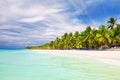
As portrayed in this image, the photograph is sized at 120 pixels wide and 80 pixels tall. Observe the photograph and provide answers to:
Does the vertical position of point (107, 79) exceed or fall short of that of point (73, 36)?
it falls short

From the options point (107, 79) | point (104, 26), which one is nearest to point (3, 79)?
point (107, 79)

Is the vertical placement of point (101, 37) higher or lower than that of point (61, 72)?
higher

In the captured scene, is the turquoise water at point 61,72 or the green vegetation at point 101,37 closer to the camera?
the turquoise water at point 61,72

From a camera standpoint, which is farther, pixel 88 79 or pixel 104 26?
pixel 104 26

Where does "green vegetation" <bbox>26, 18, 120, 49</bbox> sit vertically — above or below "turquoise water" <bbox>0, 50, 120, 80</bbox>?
above

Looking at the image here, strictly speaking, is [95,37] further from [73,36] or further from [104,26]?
[73,36]

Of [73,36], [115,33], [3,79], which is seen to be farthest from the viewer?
[73,36]

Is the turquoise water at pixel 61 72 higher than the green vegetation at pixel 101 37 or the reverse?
the reverse

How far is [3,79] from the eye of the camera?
10.6 metres

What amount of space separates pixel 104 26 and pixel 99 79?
49.1 metres

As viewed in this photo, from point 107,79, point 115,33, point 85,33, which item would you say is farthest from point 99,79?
point 85,33

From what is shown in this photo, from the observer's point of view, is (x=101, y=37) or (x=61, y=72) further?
(x=101, y=37)

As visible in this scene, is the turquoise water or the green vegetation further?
the green vegetation

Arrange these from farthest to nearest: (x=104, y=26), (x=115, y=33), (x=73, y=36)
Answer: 1. (x=73, y=36)
2. (x=104, y=26)
3. (x=115, y=33)
